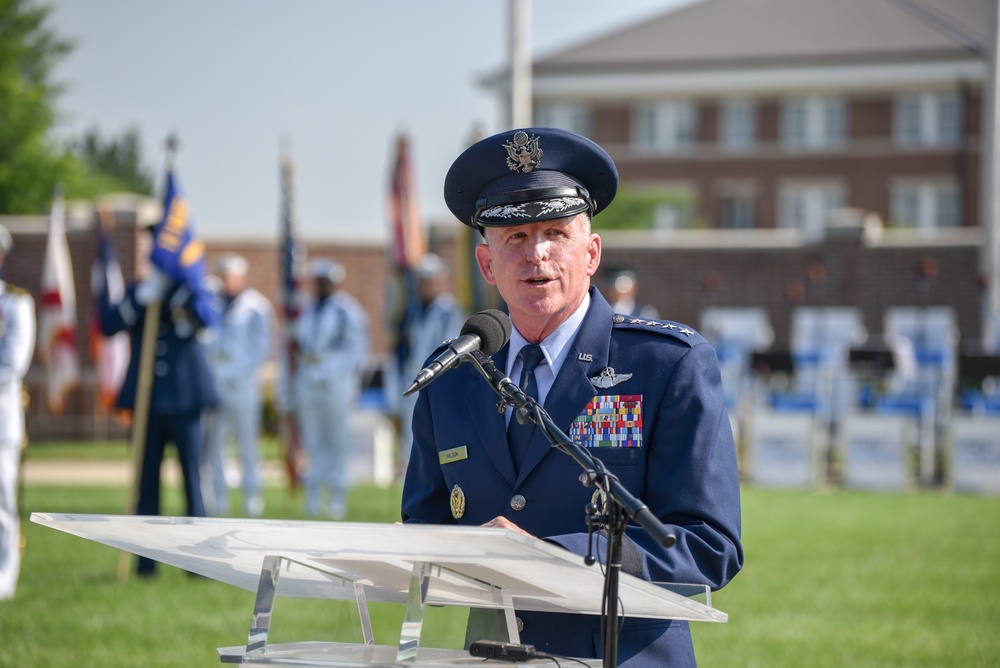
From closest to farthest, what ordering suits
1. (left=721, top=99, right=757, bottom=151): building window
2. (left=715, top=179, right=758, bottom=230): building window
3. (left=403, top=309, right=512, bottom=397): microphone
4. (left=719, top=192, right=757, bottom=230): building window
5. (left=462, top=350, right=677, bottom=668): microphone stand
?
(left=462, top=350, right=677, bottom=668): microphone stand → (left=403, top=309, right=512, bottom=397): microphone → (left=721, top=99, right=757, bottom=151): building window → (left=715, top=179, right=758, bottom=230): building window → (left=719, top=192, right=757, bottom=230): building window

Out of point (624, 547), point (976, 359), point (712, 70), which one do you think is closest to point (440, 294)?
point (976, 359)

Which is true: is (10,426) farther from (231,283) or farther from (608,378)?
(608,378)

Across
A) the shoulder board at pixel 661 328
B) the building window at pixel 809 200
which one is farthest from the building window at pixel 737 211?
the shoulder board at pixel 661 328

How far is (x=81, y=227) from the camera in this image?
78.2ft

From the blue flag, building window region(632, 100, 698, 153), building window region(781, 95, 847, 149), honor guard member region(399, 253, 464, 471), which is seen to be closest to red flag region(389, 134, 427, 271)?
honor guard member region(399, 253, 464, 471)

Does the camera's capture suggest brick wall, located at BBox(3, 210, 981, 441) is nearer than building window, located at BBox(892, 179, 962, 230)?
Yes

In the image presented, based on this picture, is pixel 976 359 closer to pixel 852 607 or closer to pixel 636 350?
pixel 852 607

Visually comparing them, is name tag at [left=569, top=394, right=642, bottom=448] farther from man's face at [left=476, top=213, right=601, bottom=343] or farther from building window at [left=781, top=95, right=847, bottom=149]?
building window at [left=781, top=95, right=847, bottom=149]

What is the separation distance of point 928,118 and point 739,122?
300 inches

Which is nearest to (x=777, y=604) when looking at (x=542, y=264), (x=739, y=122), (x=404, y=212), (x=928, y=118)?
(x=542, y=264)

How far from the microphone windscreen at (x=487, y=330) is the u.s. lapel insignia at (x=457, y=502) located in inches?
17.4

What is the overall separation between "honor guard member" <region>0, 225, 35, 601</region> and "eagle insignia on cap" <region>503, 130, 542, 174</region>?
658 cm

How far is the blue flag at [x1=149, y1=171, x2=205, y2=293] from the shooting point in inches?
418

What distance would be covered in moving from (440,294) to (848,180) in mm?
39937
